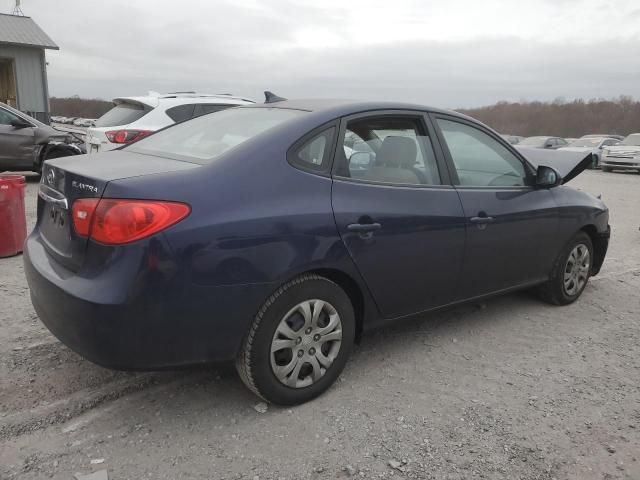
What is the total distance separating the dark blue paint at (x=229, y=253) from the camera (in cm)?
243

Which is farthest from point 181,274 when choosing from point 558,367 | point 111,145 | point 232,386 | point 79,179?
point 111,145

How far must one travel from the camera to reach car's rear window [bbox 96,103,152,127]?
8.38m

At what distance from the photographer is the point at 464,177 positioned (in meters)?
3.68

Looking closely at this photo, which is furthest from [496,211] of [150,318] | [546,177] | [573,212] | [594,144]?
[594,144]

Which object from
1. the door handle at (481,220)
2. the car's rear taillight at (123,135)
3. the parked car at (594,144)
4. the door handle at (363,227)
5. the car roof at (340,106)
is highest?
the car roof at (340,106)

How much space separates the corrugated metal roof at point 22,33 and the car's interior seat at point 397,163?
16.5 metres

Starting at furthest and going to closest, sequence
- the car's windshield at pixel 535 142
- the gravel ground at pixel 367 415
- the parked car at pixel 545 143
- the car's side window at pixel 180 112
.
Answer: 1. the car's windshield at pixel 535 142
2. the parked car at pixel 545 143
3. the car's side window at pixel 180 112
4. the gravel ground at pixel 367 415

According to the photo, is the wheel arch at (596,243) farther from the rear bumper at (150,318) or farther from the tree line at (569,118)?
the tree line at (569,118)

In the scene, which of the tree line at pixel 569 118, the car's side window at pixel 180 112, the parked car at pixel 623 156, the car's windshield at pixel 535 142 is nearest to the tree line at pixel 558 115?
the tree line at pixel 569 118

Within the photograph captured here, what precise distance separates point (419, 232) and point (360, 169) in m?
0.51

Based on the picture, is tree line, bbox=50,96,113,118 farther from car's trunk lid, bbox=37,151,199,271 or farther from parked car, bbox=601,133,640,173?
car's trunk lid, bbox=37,151,199,271

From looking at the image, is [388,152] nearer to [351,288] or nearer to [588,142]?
[351,288]

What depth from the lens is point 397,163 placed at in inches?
133

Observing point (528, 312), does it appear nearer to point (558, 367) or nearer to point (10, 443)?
point (558, 367)
